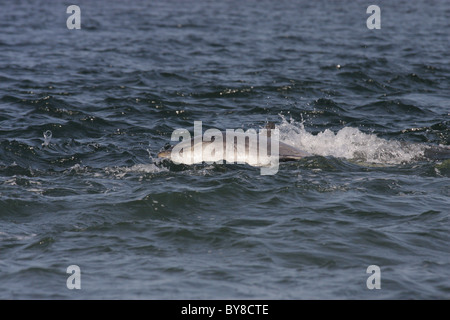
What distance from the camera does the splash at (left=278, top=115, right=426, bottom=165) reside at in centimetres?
1134

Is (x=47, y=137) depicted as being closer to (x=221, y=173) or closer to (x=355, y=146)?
(x=221, y=173)

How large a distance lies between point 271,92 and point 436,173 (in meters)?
6.69

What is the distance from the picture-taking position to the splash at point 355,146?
1134 cm

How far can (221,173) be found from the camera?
10.2m

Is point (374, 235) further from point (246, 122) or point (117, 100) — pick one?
point (117, 100)

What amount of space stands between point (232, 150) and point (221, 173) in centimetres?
40

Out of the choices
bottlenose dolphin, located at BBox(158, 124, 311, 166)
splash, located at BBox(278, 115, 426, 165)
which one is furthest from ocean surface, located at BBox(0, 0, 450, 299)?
bottlenose dolphin, located at BBox(158, 124, 311, 166)

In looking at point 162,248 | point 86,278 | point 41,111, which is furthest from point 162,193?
point 41,111

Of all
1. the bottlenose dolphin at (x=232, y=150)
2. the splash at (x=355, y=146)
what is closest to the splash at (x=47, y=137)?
the bottlenose dolphin at (x=232, y=150)

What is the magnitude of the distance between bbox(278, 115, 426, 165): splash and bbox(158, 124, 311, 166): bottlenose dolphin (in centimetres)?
120

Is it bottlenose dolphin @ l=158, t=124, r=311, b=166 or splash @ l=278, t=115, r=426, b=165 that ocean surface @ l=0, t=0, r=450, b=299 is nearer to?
splash @ l=278, t=115, r=426, b=165

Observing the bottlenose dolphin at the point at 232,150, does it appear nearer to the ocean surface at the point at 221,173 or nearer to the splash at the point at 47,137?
the ocean surface at the point at 221,173

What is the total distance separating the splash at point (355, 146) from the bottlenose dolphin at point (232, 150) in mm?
1196

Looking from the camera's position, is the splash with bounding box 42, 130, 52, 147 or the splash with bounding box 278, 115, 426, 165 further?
the splash with bounding box 42, 130, 52, 147
